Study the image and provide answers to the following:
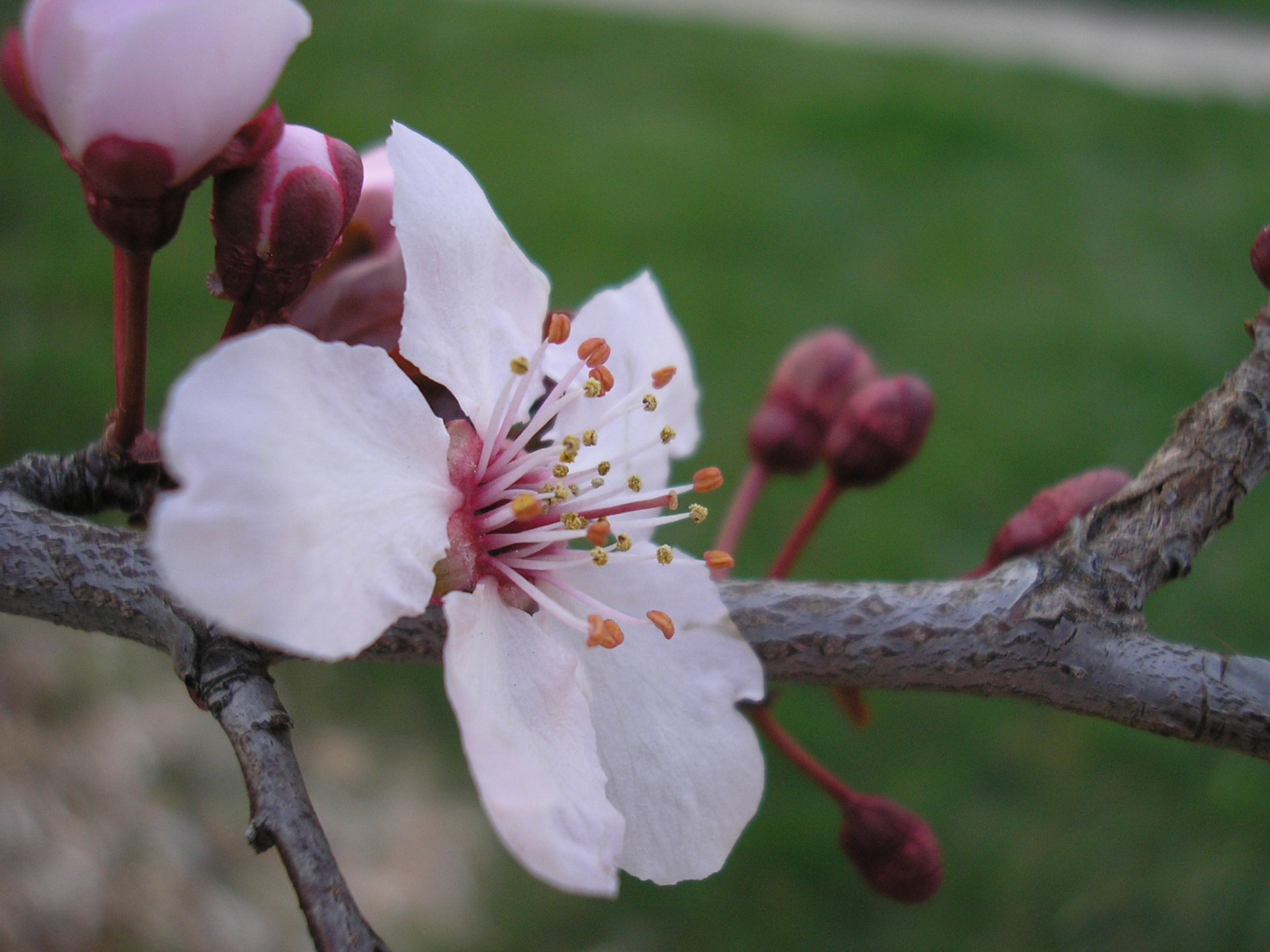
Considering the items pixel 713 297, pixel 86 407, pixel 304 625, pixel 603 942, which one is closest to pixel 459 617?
pixel 304 625

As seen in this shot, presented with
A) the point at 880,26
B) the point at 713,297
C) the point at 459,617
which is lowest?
the point at 713,297

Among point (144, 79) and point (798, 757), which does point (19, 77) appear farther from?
point (798, 757)

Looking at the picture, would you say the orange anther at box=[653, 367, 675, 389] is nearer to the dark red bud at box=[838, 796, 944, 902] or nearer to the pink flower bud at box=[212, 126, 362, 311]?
the pink flower bud at box=[212, 126, 362, 311]

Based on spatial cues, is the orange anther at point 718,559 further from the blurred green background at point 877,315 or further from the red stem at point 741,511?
the blurred green background at point 877,315

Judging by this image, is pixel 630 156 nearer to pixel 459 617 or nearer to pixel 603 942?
pixel 603 942

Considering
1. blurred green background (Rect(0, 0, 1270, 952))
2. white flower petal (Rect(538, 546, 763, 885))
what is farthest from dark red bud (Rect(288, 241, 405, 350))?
blurred green background (Rect(0, 0, 1270, 952))
